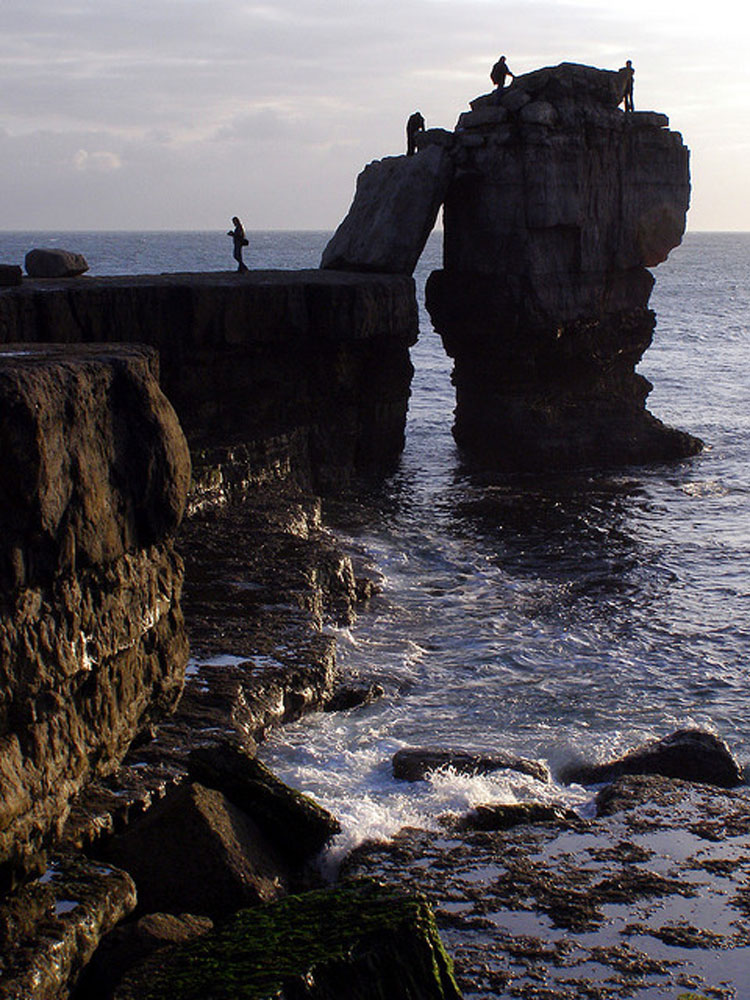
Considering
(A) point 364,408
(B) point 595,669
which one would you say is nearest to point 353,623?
(B) point 595,669

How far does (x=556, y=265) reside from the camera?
984 inches

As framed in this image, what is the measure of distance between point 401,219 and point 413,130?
8.23 ft

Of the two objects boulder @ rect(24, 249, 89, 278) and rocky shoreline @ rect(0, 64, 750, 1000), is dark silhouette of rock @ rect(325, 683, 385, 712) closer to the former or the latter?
rocky shoreline @ rect(0, 64, 750, 1000)

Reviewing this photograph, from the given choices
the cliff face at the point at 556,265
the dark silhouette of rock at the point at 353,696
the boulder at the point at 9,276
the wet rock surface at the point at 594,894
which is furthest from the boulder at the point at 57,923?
the cliff face at the point at 556,265

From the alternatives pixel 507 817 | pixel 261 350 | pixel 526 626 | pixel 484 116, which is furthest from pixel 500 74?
pixel 507 817

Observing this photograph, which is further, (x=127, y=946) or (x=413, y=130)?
(x=413, y=130)

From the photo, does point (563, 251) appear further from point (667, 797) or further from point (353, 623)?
point (667, 797)

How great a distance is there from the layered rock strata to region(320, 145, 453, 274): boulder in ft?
3.74

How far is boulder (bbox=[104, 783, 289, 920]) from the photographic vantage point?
23.0 ft

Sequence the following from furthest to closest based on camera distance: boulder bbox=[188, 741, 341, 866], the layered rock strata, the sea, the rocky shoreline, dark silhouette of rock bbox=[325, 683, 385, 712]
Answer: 1. the layered rock strata
2. dark silhouette of rock bbox=[325, 683, 385, 712]
3. the sea
4. boulder bbox=[188, 741, 341, 866]
5. the rocky shoreline

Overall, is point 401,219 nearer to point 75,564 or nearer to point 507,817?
point 507,817

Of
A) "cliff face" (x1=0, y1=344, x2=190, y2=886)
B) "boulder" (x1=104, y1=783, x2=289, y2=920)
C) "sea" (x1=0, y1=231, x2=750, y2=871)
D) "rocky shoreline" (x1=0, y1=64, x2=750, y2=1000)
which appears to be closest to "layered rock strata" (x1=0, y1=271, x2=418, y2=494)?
"rocky shoreline" (x1=0, y1=64, x2=750, y2=1000)

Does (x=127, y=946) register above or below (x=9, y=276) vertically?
below

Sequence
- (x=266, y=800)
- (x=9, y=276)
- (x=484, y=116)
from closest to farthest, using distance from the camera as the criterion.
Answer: (x=266, y=800)
(x=9, y=276)
(x=484, y=116)
